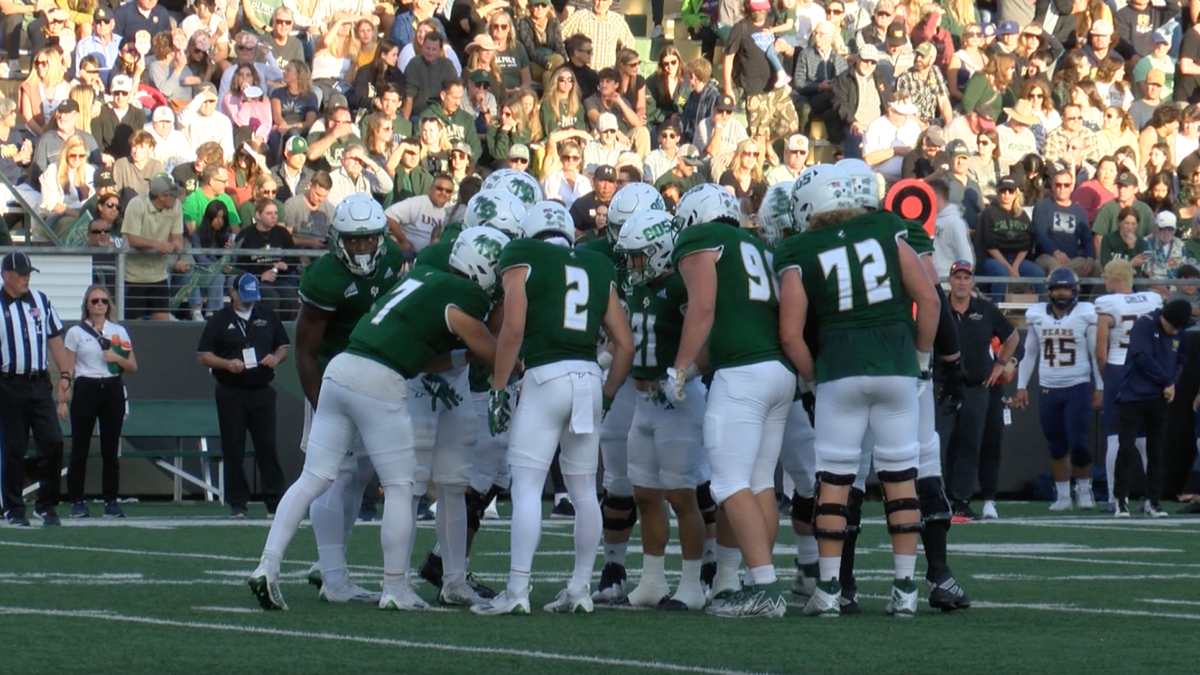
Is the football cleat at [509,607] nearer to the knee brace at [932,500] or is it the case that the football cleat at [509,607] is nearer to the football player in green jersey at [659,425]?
the football player in green jersey at [659,425]

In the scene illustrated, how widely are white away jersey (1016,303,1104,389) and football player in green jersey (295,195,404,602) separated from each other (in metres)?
8.32

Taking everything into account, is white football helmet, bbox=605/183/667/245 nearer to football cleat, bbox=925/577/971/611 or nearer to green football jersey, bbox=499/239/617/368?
green football jersey, bbox=499/239/617/368

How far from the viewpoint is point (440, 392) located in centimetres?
871

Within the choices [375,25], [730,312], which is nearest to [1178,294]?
[375,25]

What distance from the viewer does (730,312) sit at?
834 centimetres

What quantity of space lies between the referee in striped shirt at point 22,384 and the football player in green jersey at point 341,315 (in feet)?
16.2

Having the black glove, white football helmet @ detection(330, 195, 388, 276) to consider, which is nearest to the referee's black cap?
white football helmet @ detection(330, 195, 388, 276)

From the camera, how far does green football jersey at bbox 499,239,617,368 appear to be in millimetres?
8234

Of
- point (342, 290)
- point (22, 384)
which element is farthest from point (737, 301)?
point (22, 384)

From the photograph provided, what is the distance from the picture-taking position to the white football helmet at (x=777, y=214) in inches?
351

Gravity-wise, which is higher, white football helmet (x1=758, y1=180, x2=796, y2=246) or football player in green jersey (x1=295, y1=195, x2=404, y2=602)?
white football helmet (x1=758, y1=180, x2=796, y2=246)

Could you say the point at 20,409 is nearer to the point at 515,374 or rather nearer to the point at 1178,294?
the point at 515,374

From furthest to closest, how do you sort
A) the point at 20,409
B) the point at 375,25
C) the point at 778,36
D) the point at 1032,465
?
the point at 778,36
the point at 375,25
the point at 1032,465
the point at 20,409

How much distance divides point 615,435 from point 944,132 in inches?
500
